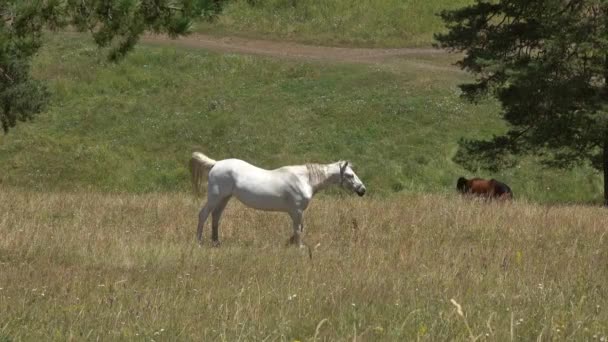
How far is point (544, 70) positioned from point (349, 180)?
956 cm

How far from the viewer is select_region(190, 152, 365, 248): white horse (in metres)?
13.3

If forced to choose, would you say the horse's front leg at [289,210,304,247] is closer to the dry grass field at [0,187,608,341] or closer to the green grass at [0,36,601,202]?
the dry grass field at [0,187,608,341]

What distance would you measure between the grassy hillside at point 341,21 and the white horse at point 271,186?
98.8 feet

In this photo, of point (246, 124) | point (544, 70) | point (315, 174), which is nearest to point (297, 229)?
point (315, 174)

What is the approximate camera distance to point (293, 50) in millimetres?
41625

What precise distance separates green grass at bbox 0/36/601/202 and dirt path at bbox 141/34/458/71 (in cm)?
116

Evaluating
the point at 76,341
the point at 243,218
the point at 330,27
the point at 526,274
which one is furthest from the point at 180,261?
the point at 330,27

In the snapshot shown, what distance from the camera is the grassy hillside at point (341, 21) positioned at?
43719 millimetres

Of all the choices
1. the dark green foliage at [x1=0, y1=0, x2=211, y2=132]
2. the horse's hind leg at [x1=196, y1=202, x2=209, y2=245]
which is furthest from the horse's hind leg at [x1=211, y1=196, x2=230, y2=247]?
the dark green foliage at [x1=0, y1=0, x2=211, y2=132]

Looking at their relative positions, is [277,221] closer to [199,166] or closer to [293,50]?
[199,166]

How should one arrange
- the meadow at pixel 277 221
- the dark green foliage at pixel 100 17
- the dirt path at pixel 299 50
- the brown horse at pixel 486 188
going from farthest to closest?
the dirt path at pixel 299 50 → the brown horse at pixel 486 188 → the dark green foliage at pixel 100 17 → the meadow at pixel 277 221

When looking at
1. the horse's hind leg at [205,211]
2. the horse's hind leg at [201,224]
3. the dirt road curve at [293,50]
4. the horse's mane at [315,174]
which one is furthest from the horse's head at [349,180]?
the dirt road curve at [293,50]

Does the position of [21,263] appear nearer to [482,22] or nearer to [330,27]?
[482,22]

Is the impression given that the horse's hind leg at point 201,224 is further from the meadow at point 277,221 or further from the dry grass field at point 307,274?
the meadow at point 277,221
